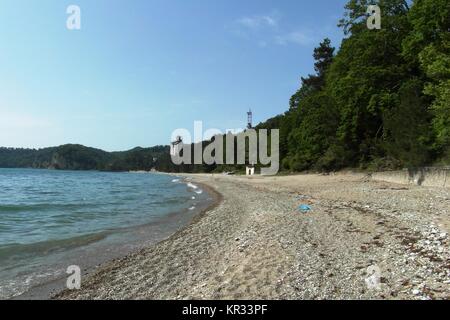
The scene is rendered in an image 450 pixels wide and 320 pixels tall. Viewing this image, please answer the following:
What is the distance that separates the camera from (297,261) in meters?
9.34

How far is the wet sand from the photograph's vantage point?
7406 mm

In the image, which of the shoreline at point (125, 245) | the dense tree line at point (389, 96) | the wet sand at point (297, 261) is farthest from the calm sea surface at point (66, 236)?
the dense tree line at point (389, 96)

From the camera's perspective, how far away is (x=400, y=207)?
54.5 feet

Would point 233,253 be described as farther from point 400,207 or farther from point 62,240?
point 400,207

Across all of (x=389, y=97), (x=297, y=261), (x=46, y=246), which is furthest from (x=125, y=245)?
(x=389, y=97)

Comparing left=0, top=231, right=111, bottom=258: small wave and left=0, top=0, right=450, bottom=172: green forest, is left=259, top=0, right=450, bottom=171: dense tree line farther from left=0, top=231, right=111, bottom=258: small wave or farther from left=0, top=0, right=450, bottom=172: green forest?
left=0, top=231, right=111, bottom=258: small wave

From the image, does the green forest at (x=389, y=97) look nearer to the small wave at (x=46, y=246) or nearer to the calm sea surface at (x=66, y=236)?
the calm sea surface at (x=66, y=236)

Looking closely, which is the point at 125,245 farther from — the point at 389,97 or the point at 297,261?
the point at 389,97

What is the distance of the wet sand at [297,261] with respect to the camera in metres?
7.41

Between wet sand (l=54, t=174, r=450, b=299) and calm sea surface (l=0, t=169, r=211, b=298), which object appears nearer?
wet sand (l=54, t=174, r=450, b=299)

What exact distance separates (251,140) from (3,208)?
8037 cm

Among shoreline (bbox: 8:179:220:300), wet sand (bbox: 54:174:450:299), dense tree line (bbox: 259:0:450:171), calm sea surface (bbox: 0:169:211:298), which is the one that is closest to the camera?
wet sand (bbox: 54:174:450:299)

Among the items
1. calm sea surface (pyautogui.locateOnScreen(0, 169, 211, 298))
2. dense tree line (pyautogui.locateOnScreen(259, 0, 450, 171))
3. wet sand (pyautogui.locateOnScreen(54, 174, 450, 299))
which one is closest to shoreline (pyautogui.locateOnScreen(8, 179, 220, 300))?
calm sea surface (pyautogui.locateOnScreen(0, 169, 211, 298))
